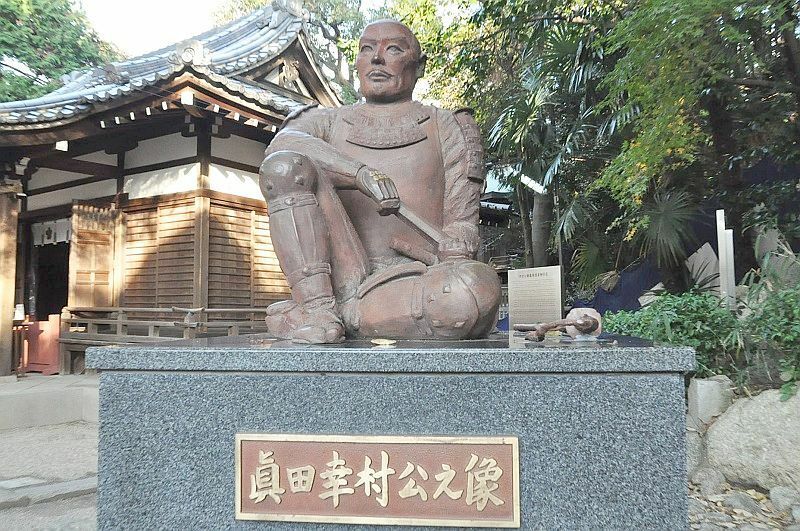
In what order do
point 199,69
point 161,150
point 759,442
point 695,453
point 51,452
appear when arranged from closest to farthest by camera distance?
point 759,442, point 695,453, point 51,452, point 199,69, point 161,150

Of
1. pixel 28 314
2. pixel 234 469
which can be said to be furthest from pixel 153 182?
pixel 234 469

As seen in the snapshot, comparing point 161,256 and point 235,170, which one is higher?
point 235,170

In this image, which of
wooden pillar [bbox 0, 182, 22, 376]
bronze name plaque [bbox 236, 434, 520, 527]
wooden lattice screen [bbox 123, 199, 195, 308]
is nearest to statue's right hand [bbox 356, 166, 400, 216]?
bronze name plaque [bbox 236, 434, 520, 527]

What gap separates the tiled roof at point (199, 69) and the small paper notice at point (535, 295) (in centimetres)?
180

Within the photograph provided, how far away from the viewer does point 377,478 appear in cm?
181

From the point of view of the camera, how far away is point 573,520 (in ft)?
5.72

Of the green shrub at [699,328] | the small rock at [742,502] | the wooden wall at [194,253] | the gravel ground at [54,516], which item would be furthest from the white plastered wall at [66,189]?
the small rock at [742,502]

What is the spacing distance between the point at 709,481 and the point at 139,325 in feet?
20.1

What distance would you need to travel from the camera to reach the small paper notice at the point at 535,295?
9.07 ft

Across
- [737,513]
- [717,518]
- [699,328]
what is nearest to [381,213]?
[717,518]

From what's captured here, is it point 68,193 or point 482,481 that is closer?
point 482,481

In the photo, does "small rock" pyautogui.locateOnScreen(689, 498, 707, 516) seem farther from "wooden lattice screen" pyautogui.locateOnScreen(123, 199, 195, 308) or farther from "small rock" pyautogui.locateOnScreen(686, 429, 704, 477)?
"wooden lattice screen" pyautogui.locateOnScreen(123, 199, 195, 308)

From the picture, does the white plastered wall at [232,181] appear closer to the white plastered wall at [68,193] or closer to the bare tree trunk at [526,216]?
the white plastered wall at [68,193]

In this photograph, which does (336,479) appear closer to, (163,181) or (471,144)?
(471,144)
